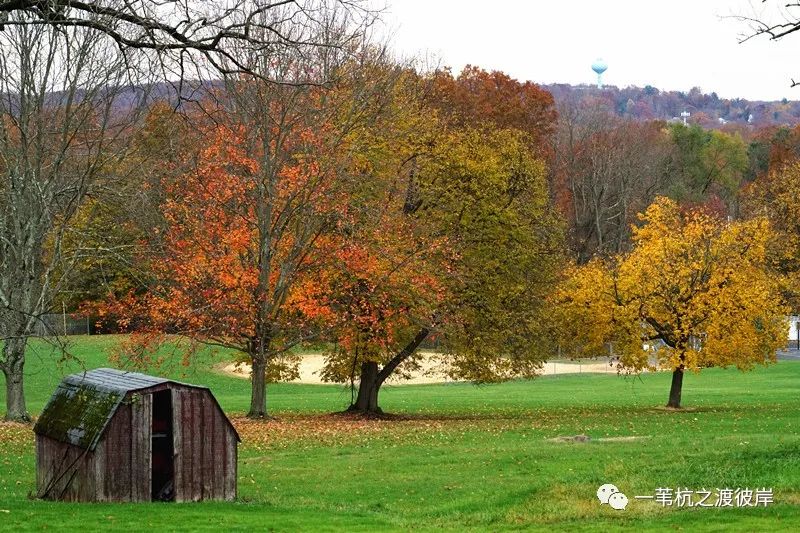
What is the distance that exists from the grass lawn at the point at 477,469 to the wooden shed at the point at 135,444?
708 mm

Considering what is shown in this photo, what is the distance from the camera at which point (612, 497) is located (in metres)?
16.7

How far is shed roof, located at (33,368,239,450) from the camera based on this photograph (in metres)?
17.7

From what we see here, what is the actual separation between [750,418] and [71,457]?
24926 mm

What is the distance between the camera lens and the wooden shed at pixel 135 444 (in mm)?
17609

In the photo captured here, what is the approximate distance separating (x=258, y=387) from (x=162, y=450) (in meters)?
16.3

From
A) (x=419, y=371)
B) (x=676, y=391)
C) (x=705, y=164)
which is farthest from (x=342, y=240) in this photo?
(x=705, y=164)

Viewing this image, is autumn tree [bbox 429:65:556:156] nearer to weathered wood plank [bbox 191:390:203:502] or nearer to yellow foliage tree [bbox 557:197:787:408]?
yellow foliage tree [bbox 557:197:787:408]

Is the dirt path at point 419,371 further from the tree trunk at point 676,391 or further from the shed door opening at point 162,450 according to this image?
the shed door opening at point 162,450

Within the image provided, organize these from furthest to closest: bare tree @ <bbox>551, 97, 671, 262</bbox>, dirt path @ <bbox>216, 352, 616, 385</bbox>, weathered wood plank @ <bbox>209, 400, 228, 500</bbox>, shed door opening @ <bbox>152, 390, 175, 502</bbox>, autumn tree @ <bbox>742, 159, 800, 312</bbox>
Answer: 1. bare tree @ <bbox>551, 97, 671, 262</bbox>
2. dirt path @ <bbox>216, 352, 616, 385</bbox>
3. autumn tree @ <bbox>742, 159, 800, 312</bbox>
4. weathered wood plank @ <bbox>209, 400, 228, 500</bbox>
5. shed door opening @ <bbox>152, 390, 175, 502</bbox>

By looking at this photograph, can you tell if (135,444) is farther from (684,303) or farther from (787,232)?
(787,232)

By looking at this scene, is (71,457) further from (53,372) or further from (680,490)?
(53,372)

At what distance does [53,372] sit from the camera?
59.0 meters

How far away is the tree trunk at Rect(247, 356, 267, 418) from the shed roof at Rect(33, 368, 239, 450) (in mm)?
14088

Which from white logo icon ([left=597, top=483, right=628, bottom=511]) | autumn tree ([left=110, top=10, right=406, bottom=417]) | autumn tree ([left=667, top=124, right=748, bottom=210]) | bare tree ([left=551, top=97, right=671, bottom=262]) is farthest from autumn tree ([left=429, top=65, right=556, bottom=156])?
white logo icon ([left=597, top=483, right=628, bottom=511])
